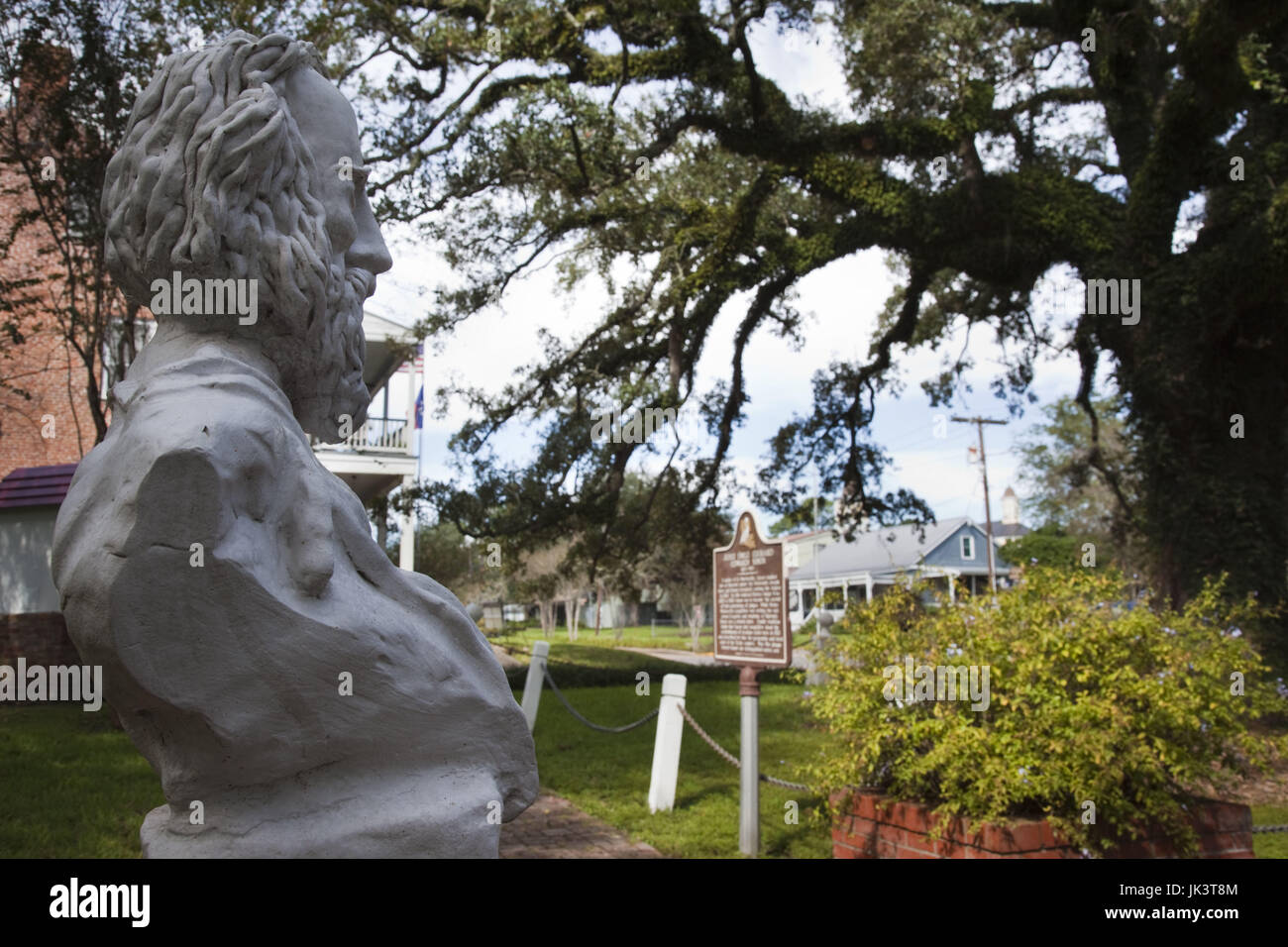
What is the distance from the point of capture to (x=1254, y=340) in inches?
437

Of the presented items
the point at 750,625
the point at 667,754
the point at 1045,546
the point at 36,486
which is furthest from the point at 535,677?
the point at 1045,546

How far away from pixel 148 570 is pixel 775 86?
37.7 feet

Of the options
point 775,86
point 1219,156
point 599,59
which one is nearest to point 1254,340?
point 1219,156

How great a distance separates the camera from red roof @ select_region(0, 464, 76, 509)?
11523 mm

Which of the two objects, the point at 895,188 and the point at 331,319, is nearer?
the point at 331,319

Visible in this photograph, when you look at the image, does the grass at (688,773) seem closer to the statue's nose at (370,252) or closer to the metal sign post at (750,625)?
the metal sign post at (750,625)

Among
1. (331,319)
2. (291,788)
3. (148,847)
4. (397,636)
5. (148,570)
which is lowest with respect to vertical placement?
(148,847)

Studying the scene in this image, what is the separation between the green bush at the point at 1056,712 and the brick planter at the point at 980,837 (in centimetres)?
8

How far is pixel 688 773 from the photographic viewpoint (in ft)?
29.3

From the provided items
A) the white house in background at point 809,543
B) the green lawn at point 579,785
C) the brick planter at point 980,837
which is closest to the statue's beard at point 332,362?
the brick planter at point 980,837

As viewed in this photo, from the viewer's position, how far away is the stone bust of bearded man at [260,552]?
172 cm

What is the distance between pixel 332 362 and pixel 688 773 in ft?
24.5
